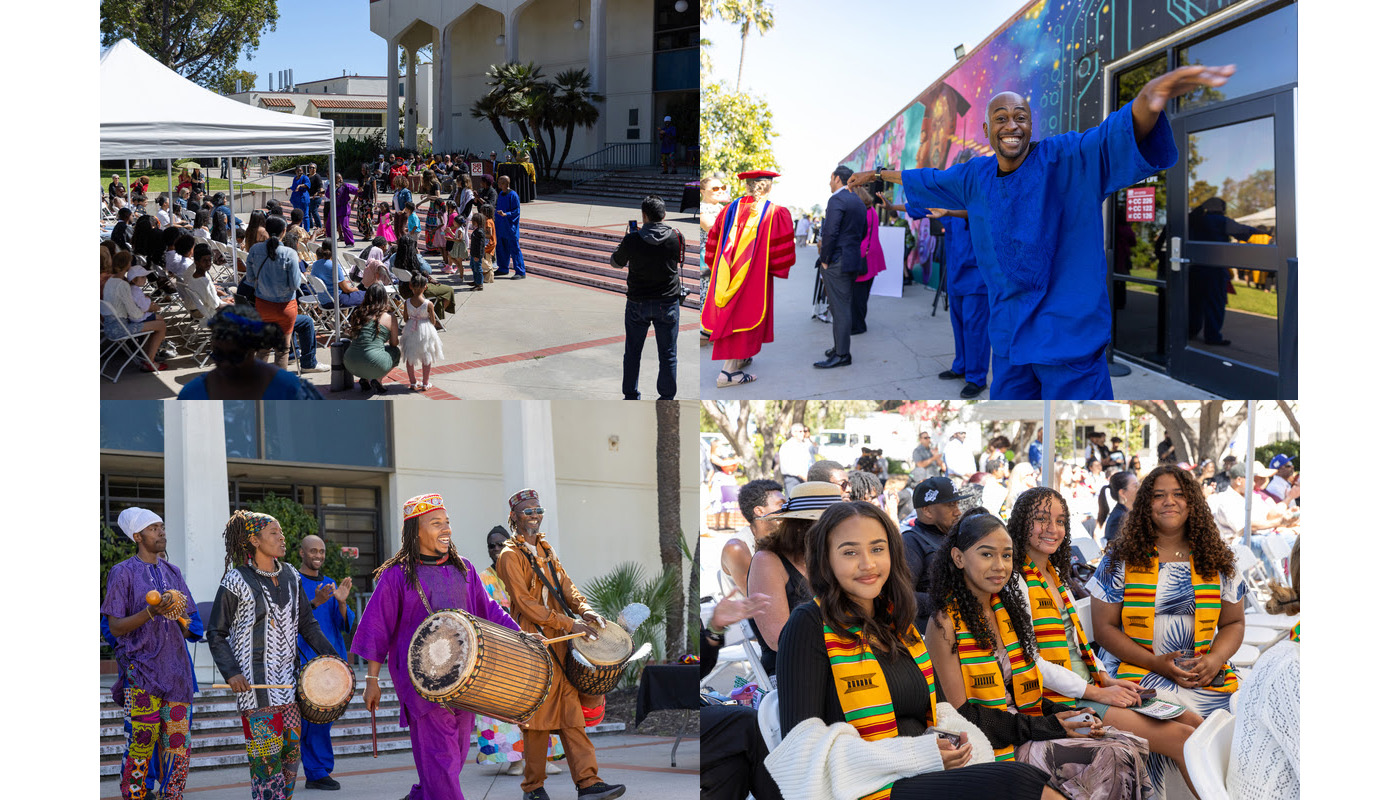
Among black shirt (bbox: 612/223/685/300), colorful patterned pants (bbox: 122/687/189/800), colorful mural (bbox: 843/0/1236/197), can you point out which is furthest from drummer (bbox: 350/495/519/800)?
colorful mural (bbox: 843/0/1236/197)

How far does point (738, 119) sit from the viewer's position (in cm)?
476

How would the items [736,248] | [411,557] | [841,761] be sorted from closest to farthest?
[841,761] → [411,557] → [736,248]

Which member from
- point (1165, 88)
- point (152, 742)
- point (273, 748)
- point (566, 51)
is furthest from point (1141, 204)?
point (152, 742)

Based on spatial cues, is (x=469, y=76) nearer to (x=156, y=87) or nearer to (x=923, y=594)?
(x=156, y=87)

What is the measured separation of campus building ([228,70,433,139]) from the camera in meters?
4.63

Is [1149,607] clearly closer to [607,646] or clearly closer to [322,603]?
→ [607,646]

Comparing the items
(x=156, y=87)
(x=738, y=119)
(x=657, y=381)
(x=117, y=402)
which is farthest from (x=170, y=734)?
(x=738, y=119)

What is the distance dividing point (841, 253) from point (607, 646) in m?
2.89

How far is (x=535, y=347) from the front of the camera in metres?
4.73

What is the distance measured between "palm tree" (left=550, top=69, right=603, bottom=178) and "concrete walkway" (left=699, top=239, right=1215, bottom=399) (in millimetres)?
1237

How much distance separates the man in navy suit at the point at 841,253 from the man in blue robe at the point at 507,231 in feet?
5.42

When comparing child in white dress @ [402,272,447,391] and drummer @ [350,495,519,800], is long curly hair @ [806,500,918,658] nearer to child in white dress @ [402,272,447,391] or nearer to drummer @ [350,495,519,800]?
drummer @ [350,495,519,800]

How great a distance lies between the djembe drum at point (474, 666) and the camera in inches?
141

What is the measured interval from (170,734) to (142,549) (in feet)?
2.29
